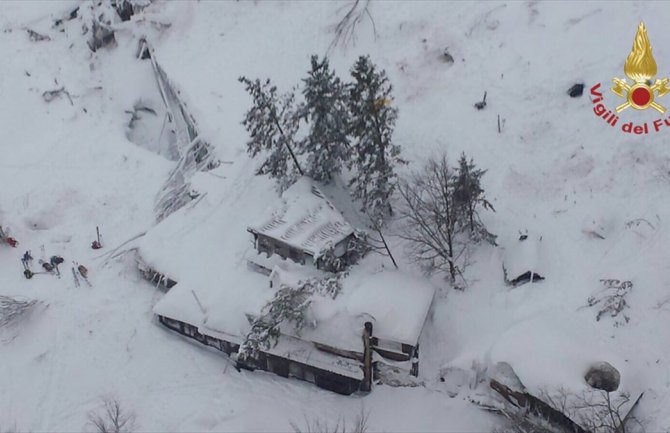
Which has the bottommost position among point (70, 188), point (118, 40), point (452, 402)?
point (452, 402)

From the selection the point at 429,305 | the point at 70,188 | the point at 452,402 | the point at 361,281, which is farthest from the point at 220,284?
the point at 70,188

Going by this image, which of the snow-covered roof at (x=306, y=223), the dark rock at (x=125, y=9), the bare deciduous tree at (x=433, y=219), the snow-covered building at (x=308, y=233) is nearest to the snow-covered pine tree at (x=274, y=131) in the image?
the snow-covered roof at (x=306, y=223)

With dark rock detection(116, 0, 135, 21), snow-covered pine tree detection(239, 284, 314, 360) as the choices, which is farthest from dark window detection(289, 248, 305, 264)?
dark rock detection(116, 0, 135, 21)

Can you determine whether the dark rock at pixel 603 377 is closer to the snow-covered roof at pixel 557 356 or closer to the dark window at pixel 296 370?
the snow-covered roof at pixel 557 356

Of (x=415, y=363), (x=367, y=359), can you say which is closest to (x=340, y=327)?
(x=367, y=359)

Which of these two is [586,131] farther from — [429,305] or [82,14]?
[82,14]

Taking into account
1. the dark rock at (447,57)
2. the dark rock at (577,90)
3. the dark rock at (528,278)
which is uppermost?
the dark rock at (447,57)
